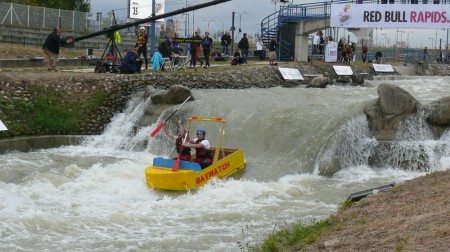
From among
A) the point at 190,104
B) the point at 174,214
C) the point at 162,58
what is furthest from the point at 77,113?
the point at 174,214

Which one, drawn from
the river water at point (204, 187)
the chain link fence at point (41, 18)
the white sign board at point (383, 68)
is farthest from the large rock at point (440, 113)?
the chain link fence at point (41, 18)

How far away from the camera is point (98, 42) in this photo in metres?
47.4

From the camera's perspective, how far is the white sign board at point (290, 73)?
3441cm

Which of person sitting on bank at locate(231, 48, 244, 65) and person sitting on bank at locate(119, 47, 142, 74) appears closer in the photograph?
person sitting on bank at locate(119, 47, 142, 74)

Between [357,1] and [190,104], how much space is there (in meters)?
18.2

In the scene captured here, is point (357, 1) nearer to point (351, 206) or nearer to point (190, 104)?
point (190, 104)

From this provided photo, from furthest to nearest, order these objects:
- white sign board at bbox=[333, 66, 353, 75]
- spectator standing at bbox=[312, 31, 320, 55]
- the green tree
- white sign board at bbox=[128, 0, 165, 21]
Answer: the green tree < spectator standing at bbox=[312, 31, 320, 55] < white sign board at bbox=[128, 0, 165, 21] < white sign board at bbox=[333, 66, 353, 75]

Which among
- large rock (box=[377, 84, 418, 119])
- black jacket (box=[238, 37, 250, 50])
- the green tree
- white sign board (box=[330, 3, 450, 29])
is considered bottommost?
large rock (box=[377, 84, 418, 119])

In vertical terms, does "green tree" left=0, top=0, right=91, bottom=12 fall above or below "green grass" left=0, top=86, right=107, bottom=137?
above

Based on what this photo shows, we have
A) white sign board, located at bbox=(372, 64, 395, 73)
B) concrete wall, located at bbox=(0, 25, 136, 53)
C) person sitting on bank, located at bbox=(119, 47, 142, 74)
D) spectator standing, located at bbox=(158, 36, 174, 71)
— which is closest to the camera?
person sitting on bank, located at bbox=(119, 47, 142, 74)

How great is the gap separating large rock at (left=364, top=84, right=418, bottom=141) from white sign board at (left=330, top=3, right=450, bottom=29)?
60.2 feet

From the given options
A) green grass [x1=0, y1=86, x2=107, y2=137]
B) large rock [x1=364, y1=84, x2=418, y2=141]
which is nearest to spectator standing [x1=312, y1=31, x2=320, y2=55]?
green grass [x1=0, y1=86, x2=107, y2=137]

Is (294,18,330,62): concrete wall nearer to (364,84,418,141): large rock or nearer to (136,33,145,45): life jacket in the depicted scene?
(136,33,145,45): life jacket

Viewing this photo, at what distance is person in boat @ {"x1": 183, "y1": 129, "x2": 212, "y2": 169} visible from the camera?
16.9 m
